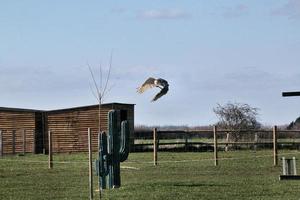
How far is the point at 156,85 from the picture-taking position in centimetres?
1220

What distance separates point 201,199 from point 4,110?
38961mm

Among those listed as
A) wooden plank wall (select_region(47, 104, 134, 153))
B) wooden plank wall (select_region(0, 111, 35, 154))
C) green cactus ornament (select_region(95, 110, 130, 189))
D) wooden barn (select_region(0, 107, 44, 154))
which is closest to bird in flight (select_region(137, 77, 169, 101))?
green cactus ornament (select_region(95, 110, 130, 189))

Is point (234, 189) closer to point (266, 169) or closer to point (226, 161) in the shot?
point (266, 169)

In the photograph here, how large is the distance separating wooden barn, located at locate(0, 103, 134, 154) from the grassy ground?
1990 centimetres

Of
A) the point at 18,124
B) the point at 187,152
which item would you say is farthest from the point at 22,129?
the point at 187,152

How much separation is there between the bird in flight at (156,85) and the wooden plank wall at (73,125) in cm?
3836

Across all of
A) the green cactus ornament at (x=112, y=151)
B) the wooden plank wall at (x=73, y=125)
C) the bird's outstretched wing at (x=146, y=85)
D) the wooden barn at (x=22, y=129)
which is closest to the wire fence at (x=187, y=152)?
the wooden barn at (x=22, y=129)

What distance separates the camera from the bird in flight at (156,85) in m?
12.1

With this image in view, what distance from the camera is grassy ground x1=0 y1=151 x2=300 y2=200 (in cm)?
1686

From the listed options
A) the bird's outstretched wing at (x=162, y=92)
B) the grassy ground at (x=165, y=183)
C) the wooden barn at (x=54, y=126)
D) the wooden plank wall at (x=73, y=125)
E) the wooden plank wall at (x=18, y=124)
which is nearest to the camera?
the bird's outstretched wing at (x=162, y=92)

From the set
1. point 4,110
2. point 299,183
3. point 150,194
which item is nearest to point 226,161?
point 299,183

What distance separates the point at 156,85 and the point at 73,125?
39886mm

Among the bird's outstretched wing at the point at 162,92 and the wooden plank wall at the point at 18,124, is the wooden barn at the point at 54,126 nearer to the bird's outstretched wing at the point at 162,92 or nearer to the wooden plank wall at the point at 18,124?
the wooden plank wall at the point at 18,124

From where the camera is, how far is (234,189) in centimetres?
1822
